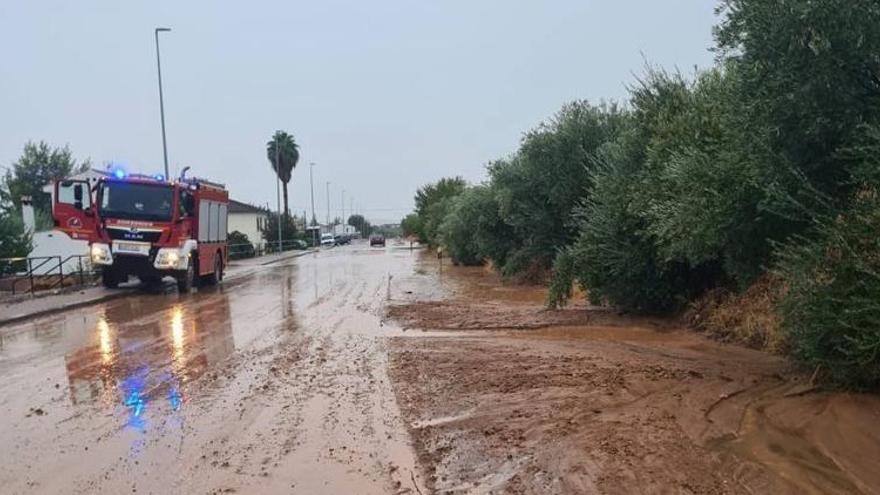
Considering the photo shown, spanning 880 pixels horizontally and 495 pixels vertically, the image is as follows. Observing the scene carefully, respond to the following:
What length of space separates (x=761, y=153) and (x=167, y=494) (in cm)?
625

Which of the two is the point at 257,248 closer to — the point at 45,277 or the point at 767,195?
the point at 45,277

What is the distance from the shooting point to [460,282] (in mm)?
25141

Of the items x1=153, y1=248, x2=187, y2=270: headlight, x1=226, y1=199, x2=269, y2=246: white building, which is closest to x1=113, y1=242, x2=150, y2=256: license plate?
x1=153, y1=248, x2=187, y2=270: headlight

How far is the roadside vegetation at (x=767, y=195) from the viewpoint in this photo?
6.41 metres

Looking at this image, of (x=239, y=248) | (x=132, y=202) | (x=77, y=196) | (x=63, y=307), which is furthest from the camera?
(x=239, y=248)

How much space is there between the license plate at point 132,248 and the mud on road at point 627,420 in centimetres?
1265

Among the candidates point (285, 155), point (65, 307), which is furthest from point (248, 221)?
point (65, 307)

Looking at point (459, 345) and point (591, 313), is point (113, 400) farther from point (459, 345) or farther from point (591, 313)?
point (591, 313)

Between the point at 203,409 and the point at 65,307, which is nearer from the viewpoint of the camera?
the point at 203,409

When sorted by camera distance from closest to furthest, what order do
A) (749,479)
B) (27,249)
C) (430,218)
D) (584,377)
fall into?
1. (749,479)
2. (584,377)
3. (27,249)
4. (430,218)

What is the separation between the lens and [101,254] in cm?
2075

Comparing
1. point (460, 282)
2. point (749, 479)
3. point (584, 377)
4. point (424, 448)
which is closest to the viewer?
point (749, 479)

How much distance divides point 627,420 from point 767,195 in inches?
110

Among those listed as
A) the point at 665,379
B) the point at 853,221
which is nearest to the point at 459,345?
the point at 665,379
